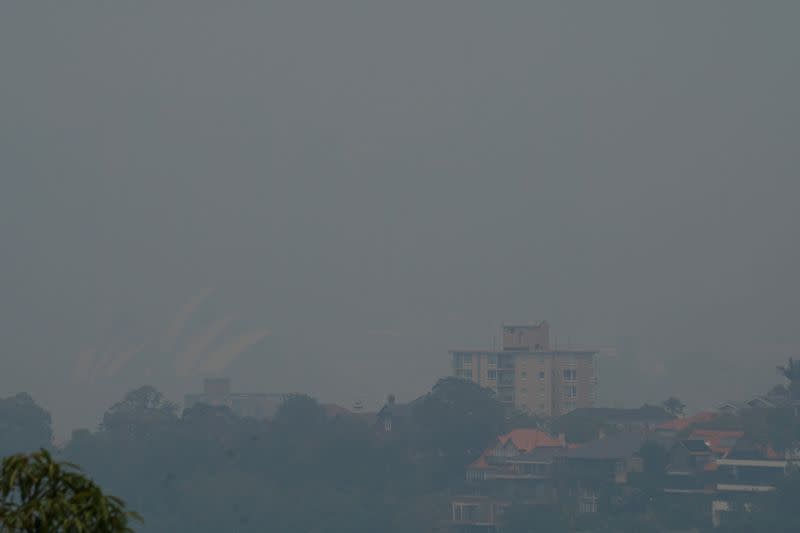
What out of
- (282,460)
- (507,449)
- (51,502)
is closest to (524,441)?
(507,449)

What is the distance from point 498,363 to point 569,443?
817cm

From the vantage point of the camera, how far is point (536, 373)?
6938cm

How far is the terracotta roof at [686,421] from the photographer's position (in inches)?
2544

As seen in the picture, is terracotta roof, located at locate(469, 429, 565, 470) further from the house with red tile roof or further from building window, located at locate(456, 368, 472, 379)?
building window, located at locate(456, 368, 472, 379)

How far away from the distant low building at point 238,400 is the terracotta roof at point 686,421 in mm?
19774

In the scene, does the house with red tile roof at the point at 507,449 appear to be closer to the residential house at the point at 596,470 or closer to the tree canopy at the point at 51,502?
the residential house at the point at 596,470

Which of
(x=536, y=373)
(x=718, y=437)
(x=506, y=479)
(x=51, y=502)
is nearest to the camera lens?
(x=51, y=502)

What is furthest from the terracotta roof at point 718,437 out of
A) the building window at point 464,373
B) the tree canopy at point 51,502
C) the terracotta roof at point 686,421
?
the tree canopy at point 51,502

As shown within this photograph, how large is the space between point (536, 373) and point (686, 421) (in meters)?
6.97

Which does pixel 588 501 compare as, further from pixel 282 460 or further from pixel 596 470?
pixel 282 460

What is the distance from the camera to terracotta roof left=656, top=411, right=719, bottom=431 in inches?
2544

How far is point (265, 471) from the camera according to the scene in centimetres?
6262

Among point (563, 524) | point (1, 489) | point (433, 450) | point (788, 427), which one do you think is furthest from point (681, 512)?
point (1, 489)

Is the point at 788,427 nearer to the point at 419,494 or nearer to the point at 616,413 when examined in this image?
the point at 616,413
